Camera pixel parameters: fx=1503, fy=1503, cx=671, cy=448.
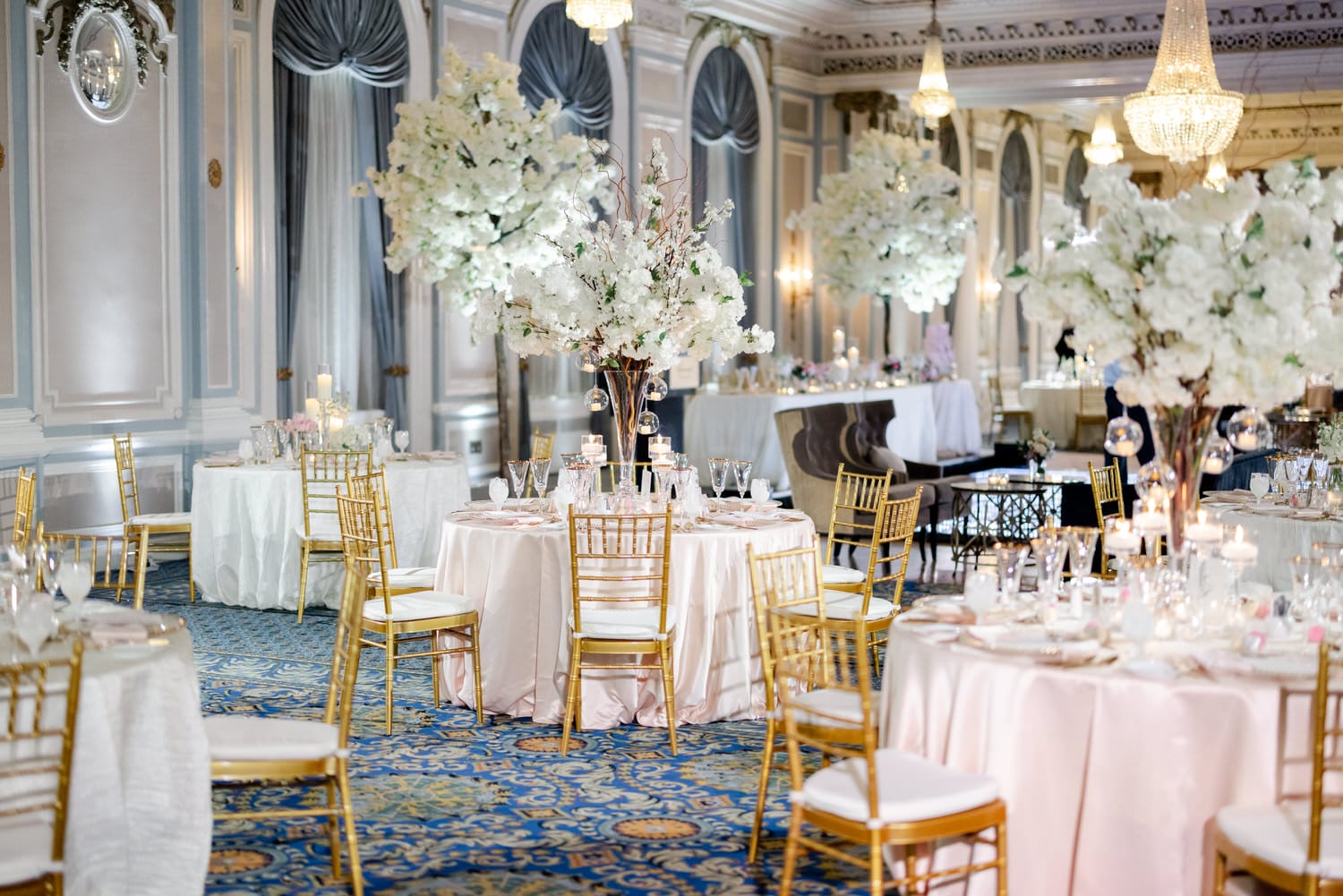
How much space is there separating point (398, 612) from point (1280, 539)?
356 cm

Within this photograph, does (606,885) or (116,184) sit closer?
(606,885)

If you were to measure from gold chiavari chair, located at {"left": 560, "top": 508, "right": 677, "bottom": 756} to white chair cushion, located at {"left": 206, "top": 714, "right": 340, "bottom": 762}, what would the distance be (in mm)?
1523

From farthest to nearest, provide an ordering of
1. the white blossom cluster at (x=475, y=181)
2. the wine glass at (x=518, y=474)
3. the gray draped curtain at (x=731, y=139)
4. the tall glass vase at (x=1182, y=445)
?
1. the gray draped curtain at (x=731, y=139)
2. the white blossom cluster at (x=475, y=181)
3. the wine glass at (x=518, y=474)
4. the tall glass vase at (x=1182, y=445)

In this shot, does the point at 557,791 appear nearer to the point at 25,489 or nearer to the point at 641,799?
the point at 641,799

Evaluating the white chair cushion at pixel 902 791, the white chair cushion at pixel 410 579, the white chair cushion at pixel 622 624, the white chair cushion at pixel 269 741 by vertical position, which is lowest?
the white chair cushion at pixel 902 791

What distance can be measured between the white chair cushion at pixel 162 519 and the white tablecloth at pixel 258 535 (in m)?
0.07

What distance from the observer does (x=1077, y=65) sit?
14.0 metres

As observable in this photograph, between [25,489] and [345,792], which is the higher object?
[25,489]

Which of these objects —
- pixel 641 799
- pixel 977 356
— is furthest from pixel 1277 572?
pixel 977 356

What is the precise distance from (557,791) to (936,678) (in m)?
1.61

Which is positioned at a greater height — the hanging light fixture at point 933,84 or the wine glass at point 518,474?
the hanging light fixture at point 933,84

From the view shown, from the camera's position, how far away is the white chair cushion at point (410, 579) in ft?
19.5

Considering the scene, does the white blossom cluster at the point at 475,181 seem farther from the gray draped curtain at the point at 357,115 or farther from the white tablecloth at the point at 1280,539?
the white tablecloth at the point at 1280,539

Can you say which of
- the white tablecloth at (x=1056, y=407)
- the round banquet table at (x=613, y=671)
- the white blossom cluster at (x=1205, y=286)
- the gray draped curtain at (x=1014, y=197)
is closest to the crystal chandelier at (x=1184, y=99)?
the round banquet table at (x=613, y=671)
